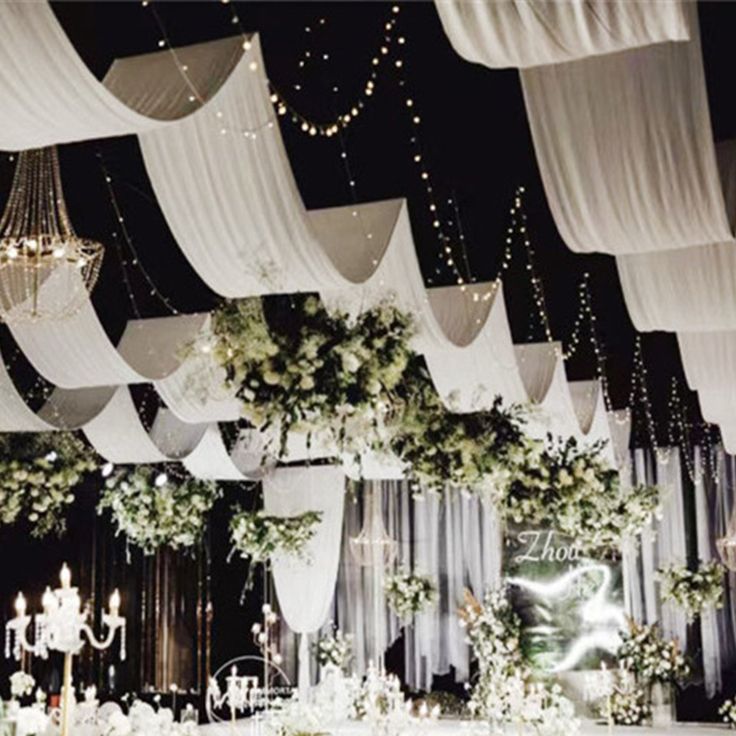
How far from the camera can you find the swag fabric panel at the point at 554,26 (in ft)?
12.6

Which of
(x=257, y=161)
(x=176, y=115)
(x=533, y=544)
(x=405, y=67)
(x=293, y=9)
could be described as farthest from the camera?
(x=533, y=544)

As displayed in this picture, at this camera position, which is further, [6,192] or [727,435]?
[727,435]

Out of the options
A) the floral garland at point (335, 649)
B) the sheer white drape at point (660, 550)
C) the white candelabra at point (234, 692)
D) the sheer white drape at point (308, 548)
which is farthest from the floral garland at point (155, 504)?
the sheer white drape at point (660, 550)

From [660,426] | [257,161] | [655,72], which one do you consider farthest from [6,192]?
[660,426]

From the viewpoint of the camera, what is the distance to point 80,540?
1324 cm

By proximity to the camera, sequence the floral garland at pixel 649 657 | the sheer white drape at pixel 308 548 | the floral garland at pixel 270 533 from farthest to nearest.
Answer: the sheer white drape at pixel 308 548
the floral garland at pixel 270 533
the floral garland at pixel 649 657

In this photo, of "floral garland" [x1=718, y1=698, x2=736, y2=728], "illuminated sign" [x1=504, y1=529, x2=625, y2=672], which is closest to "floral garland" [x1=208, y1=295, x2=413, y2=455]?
"floral garland" [x1=718, y1=698, x2=736, y2=728]

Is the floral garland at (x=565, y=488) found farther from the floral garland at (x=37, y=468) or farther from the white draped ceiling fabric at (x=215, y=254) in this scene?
the floral garland at (x=37, y=468)

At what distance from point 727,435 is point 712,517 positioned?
308 centimetres

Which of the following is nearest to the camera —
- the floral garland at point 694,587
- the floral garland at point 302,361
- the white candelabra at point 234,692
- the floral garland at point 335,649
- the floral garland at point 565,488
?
the floral garland at point 302,361

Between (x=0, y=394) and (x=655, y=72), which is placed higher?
(x=655, y=72)

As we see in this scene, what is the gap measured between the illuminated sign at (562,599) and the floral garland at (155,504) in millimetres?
4026

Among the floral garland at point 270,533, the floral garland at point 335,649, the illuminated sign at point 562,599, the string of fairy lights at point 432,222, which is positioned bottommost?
the floral garland at point 335,649

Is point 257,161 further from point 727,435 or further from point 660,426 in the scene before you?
point 660,426
